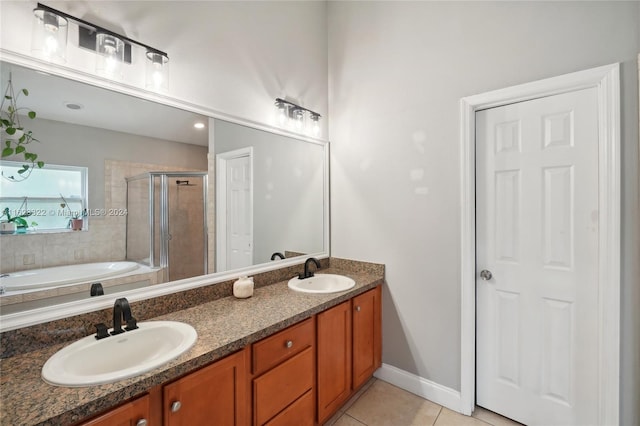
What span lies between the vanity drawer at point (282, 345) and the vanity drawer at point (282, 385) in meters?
0.03

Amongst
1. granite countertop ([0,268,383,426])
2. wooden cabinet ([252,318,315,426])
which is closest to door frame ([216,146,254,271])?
granite countertop ([0,268,383,426])

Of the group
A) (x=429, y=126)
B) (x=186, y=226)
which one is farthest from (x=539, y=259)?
(x=186, y=226)

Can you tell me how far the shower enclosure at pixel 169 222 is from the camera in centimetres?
146

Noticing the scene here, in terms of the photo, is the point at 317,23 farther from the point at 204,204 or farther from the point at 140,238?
the point at 140,238

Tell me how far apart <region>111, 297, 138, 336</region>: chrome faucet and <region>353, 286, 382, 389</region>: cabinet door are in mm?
1285

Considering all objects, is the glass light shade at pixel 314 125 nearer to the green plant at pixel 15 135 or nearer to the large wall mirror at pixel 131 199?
the large wall mirror at pixel 131 199

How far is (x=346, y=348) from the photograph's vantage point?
6.27ft

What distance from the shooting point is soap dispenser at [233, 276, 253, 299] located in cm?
175

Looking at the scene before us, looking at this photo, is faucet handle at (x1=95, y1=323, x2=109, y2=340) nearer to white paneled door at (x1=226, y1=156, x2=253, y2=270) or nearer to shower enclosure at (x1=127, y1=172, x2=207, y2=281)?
shower enclosure at (x1=127, y1=172, x2=207, y2=281)

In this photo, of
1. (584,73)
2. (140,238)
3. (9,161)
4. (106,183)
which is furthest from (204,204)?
(584,73)

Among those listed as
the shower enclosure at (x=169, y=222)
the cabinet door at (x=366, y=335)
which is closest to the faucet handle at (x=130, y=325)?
the shower enclosure at (x=169, y=222)

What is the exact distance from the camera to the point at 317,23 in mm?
2520

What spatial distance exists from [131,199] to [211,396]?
0.98 m

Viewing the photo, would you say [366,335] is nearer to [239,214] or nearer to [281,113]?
[239,214]
